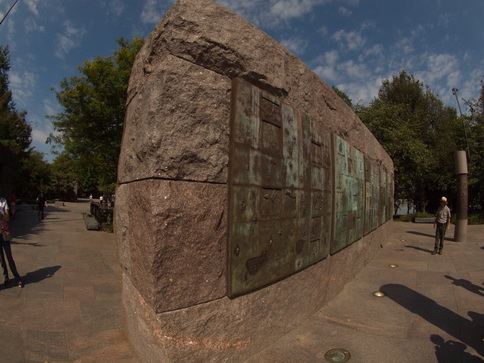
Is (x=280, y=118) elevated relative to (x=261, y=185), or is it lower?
elevated

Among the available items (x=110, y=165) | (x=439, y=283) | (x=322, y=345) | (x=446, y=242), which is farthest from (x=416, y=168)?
(x=322, y=345)

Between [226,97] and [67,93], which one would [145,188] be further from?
[67,93]

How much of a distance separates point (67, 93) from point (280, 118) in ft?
40.7

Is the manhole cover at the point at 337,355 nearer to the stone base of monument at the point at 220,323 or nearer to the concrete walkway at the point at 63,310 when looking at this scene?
the stone base of monument at the point at 220,323

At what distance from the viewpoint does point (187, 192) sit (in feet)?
7.68

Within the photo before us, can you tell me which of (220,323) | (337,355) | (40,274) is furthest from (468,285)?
(40,274)

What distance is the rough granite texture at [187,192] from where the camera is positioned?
2.26m

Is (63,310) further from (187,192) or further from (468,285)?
(468,285)

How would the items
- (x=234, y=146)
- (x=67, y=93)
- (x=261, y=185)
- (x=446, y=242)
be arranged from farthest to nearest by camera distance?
(x=67, y=93)
(x=446, y=242)
(x=261, y=185)
(x=234, y=146)

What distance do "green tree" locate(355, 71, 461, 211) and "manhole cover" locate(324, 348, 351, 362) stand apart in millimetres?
18678

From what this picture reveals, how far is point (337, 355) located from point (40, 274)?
5.44 metres

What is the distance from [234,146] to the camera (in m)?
2.53

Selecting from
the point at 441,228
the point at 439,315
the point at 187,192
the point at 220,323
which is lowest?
the point at 439,315

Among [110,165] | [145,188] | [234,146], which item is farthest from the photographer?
[110,165]
